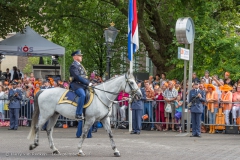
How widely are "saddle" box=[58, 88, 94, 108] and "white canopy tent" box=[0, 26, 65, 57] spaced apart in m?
17.6

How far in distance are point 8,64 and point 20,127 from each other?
3875 centimetres

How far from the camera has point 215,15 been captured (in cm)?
3152

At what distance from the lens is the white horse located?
1600cm

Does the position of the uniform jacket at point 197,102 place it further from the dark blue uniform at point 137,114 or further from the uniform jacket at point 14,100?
the uniform jacket at point 14,100

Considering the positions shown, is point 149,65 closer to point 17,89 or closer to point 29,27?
point 29,27

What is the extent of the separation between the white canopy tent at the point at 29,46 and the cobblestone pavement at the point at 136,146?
10799 mm

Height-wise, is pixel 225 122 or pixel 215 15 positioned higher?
pixel 215 15

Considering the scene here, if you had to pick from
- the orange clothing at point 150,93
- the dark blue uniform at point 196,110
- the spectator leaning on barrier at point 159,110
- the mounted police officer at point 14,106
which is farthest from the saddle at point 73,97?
the mounted police officer at point 14,106

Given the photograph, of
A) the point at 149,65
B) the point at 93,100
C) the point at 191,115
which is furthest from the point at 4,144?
the point at 149,65

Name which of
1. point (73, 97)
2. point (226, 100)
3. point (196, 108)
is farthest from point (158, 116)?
point (73, 97)

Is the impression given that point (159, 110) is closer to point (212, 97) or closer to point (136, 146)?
point (212, 97)

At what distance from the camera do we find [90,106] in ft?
52.5

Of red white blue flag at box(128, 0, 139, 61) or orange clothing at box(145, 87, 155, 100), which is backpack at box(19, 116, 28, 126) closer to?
orange clothing at box(145, 87, 155, 100)

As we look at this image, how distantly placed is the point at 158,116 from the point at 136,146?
269 inches
